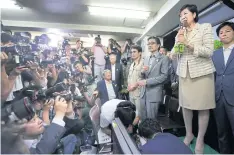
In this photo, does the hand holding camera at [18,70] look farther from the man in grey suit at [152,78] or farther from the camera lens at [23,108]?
the man in grey suit at [152,78]

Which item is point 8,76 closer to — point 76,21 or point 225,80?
point 76,21

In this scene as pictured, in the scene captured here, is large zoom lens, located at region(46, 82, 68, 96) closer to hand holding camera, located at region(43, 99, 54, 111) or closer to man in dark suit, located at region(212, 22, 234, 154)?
hand holding camera, located at region(43, 99, 54, 111)

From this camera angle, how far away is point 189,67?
3.84 feet

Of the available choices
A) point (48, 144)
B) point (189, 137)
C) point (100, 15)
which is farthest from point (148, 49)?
point (48, 144)

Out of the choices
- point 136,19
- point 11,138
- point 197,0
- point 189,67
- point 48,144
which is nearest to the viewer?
point 11,138

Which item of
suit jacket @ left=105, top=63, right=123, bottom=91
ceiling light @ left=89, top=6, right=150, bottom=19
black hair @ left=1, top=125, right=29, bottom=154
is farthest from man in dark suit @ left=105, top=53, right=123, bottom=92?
black hair @ left=1, top=125, right=29, bottom=154

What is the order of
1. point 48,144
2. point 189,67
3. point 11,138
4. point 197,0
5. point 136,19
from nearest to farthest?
point 11,138 < point 48,144 < point 189,67 < point 136,19 < point 197,0

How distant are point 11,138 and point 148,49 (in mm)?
1294

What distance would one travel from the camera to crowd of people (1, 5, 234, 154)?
93cm

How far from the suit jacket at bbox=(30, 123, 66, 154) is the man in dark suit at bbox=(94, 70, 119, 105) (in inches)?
21.3

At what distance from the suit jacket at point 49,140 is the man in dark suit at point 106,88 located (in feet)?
1.78

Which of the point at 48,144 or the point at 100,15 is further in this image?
the point at 100,15

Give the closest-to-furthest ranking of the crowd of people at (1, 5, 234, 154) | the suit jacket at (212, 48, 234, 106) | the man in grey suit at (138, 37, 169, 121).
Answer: the crowd of people at (1, 5, 234, 154) < the suit jacket at (212, 48, 234, 106) < the man in grey suit at (138, 37, 169, 121)

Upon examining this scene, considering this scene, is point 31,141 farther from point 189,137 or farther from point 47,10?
point 189,137
